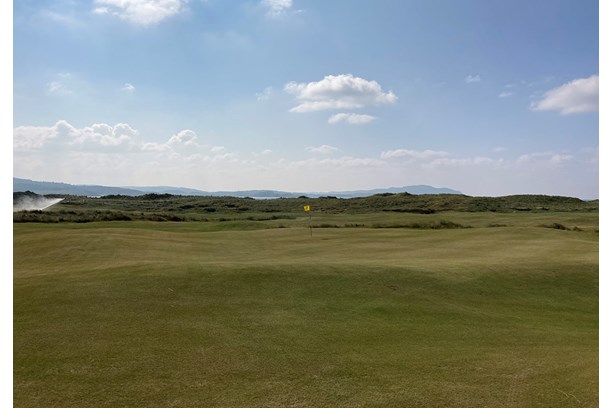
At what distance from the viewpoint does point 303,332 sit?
9461 millimetres

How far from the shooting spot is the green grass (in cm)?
647

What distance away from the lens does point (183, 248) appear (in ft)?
77.3

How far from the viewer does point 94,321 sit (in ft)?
31.7

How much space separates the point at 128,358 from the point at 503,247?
2220 centimetres

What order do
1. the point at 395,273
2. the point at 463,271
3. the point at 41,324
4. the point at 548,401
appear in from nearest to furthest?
the point at 548,401 → the point at 41,324 → the point at 395,273 → the point at 463,271

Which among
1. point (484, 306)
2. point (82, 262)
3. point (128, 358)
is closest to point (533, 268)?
point (484, 306)

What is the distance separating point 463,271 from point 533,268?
12.0 feet

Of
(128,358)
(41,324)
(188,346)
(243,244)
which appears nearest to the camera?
(128,358)

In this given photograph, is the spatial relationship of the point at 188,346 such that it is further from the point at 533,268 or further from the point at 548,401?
the point at 533,268

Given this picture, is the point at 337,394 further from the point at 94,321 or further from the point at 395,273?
the point at 395,273

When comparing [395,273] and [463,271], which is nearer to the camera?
[395,273]

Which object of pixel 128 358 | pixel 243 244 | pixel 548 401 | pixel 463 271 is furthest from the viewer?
pixel 243 244

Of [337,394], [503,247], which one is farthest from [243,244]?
[337,394]

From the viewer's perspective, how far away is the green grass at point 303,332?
6469mm
